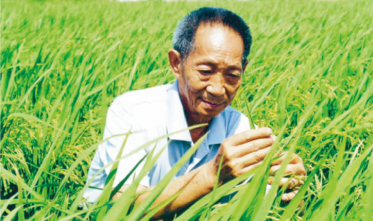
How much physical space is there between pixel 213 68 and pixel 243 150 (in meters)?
0.39

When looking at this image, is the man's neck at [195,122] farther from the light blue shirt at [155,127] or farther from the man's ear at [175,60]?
the man's ear at [175,60]

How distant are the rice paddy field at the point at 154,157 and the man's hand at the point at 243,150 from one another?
6cm

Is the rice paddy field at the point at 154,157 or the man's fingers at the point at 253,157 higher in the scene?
the man's fingers at the point at 253,157

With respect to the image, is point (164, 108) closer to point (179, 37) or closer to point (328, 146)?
point (179, 37)

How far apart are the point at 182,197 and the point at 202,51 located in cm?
47

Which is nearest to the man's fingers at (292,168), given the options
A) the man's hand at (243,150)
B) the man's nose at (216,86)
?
the man's hand at (243,150)

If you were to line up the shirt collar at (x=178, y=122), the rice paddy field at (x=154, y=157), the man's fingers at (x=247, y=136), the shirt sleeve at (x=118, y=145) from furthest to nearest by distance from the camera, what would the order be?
the shirt collar at (x=178, y=122) → the shirt sleeve at (x=118, y=145) → the man's fingers at (x=247, y=136) → the rice paddy field at (x=154, y=157)

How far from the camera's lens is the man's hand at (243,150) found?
111 centimetres

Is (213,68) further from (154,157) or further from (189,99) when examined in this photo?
(154,157)

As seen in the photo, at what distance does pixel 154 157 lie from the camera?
3.13 ft

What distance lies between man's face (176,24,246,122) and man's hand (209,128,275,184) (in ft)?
1.01

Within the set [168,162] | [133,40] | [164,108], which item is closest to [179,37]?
[164,108]

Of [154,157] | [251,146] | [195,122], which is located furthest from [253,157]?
[195,122]

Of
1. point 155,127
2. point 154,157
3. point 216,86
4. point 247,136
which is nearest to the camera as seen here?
point 154,157
